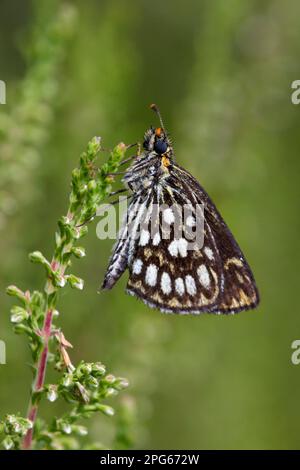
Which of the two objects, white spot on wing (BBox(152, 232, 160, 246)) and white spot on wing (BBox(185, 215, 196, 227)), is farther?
white spot on wing (BBox(185, 215, 196, 227))

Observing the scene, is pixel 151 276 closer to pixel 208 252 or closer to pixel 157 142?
pixel 208 252

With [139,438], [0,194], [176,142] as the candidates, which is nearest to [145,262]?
[0,194]

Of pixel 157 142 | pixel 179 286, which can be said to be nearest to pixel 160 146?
pixel 157 142

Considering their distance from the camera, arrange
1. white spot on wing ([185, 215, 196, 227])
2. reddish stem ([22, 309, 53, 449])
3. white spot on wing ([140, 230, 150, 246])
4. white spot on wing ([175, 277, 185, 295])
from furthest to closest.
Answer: white spot on wing ([185, 215, 196, 227]), white spot on wing ([140, 230, 150, 246]), white spot on wing ([175, 277, 185, 295]), reddish stem ([22, 309, 53, 449])

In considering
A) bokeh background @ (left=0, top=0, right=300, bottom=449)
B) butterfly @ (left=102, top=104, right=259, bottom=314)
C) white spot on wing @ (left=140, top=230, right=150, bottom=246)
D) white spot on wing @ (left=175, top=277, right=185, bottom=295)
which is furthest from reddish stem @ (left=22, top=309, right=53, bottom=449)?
bokeh background @ (left=0, top=0, right=300, bottom=449)

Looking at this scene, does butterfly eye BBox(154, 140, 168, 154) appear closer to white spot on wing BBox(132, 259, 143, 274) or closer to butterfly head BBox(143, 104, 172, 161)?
butterfly head BBox(143, 104, 172, 161)

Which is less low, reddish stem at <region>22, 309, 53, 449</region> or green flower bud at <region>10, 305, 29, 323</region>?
green flower bud at <region>10, 305, 29, 323</region>
